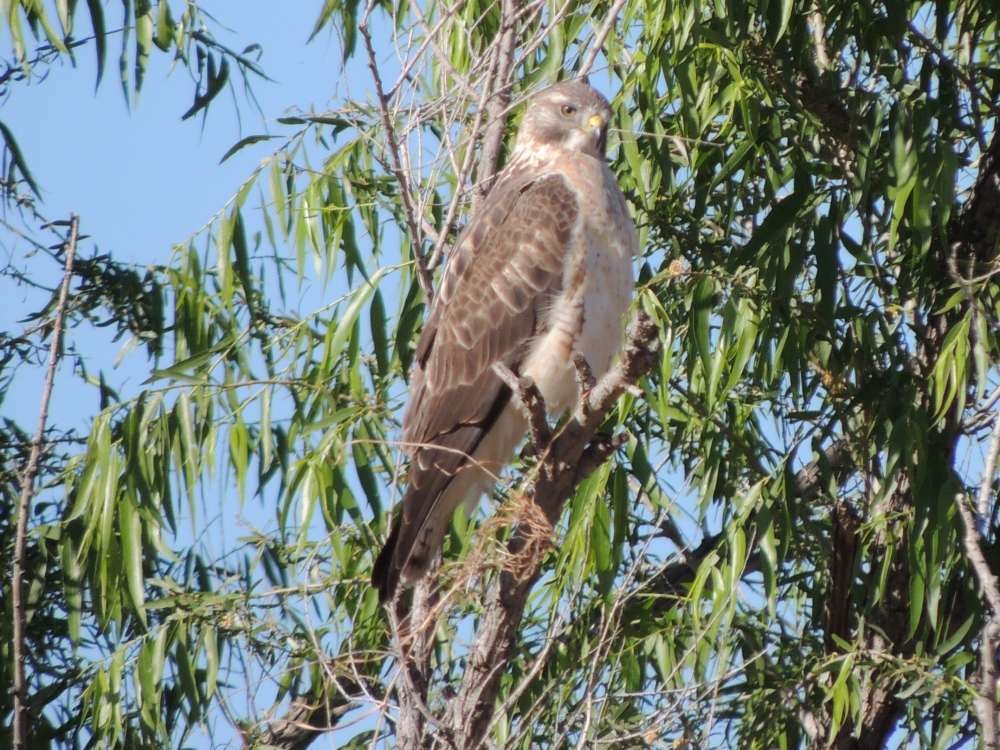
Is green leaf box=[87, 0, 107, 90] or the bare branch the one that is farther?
green leaf box=[87, 0, 107, 90]

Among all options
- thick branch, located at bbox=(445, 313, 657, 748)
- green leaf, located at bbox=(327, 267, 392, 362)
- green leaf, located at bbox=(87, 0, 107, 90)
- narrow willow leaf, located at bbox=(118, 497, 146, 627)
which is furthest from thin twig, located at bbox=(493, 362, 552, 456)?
green leaf, located at bbox=(87, 0, 107, 90)

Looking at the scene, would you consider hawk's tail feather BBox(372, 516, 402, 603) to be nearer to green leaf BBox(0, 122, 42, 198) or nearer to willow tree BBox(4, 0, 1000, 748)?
willow tree BBox(4, 0, 1000, 748)

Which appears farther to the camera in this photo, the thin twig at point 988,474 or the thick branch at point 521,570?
the thin twig at point 988,474

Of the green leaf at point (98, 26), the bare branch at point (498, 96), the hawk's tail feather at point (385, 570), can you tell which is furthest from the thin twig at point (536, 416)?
the green leaf at point (98, 26)

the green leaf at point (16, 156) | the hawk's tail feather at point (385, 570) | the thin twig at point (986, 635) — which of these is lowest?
the thin twig at point (986, 635)

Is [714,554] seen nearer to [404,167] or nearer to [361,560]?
[361,560]

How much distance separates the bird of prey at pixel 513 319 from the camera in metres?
4.23

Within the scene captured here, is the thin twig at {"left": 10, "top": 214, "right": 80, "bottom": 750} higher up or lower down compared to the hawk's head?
lower down

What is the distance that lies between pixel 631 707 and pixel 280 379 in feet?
4.75

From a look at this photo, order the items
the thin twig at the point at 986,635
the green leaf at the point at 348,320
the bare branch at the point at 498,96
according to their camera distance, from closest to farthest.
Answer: the thin twig at the point at 986,635 → the bare branch at the point at 498,96 → the green leaf at the point at 348,320

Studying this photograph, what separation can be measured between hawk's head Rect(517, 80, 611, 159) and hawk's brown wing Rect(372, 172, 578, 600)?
9.4 inches

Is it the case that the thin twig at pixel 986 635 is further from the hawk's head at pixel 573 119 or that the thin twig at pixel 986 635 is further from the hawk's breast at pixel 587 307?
the hawk's head at pixel 573 119

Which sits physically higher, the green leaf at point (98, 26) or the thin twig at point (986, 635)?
the green leaf at point (98, 26)

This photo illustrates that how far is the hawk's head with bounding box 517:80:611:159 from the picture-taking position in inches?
182
